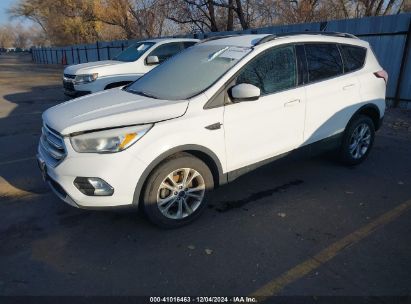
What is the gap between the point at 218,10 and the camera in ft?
73.6

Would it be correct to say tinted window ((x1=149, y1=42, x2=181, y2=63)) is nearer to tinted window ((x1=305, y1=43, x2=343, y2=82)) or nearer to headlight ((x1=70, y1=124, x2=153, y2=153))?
tinted window ((x1=305, y1=43, x2=343, y2=82))

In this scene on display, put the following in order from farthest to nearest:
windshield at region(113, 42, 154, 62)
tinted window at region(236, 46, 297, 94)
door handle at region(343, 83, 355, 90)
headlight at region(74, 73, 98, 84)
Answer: windshield at region(113, 42, 154, 62)
headlight at region(74, 73, 98, 84)
door handle at region(343, 83, 355, 90)
tinted window at region(236, 46, 297, 94)

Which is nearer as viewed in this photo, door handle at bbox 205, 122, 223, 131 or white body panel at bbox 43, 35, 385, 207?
white body panel at bbox 43, 35, 385, 207

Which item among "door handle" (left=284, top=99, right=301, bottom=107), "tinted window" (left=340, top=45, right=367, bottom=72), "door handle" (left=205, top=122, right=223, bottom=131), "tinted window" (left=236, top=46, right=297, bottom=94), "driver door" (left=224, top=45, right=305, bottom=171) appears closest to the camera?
"door handle" (left=205, top=122, right=223, bottom=131)

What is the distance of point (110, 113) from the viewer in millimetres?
3188

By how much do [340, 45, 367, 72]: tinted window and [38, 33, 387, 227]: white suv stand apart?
0.02 metres

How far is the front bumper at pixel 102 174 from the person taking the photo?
294 cm

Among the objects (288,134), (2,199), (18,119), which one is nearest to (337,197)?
(288,134)

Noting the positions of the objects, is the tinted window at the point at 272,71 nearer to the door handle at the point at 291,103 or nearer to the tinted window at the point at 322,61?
the door handle at the point at 291,103

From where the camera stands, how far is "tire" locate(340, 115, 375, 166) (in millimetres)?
4707

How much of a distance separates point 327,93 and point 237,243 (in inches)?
88.6

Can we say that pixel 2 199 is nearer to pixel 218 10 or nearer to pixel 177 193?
pixel 177 193

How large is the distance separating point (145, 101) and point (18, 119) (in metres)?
6.45

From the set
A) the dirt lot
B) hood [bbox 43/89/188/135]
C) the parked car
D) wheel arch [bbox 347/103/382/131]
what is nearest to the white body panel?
hood [bbox 43/89/188/135]
